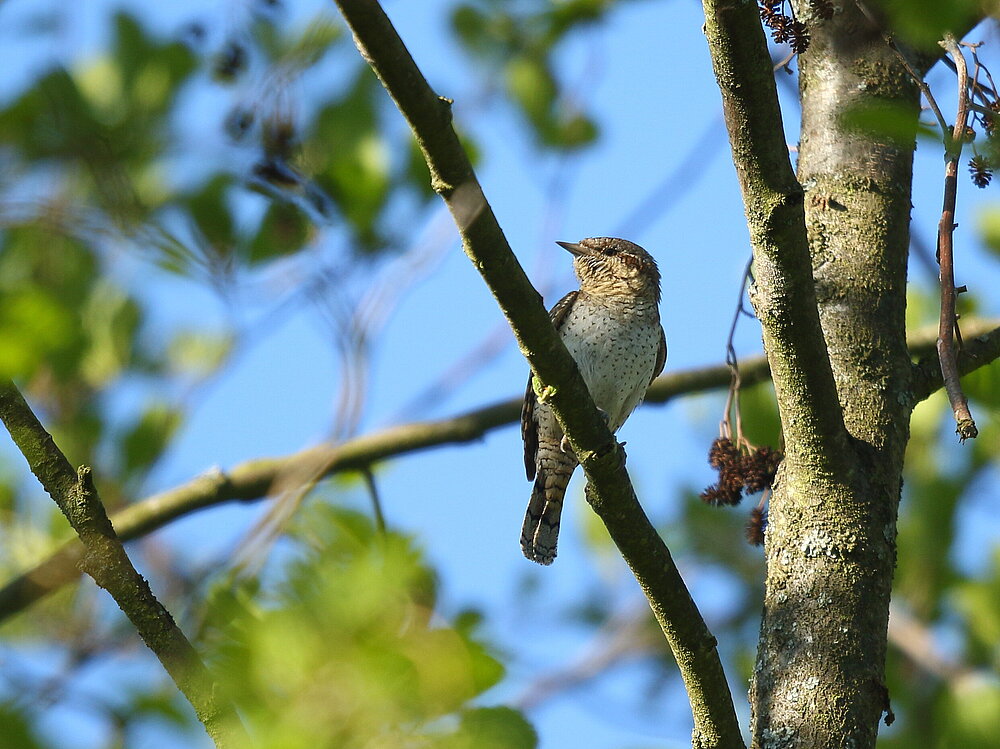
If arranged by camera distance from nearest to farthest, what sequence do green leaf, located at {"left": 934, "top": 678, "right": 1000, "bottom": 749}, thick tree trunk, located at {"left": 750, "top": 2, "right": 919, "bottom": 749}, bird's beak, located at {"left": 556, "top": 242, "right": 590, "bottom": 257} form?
thick tree trunk, located at {"left": 750, "top": 2, "right": 919, "bottom": 749}, green leaf, located at {"left": 934, "top": 678, "right": 1000, "bottom": 749}, bird's beak, located at {"left": 556, "top": 242, "right": 590, "bottom": 257}

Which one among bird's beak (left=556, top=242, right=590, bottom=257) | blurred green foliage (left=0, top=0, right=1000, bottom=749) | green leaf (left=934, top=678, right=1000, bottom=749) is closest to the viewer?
blurred green foliage (left=0, top=0, right=1000, bottom=749)

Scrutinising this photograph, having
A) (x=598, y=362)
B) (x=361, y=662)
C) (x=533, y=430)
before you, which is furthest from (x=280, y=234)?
(x=533, y=430)

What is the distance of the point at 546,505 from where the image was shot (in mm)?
5402

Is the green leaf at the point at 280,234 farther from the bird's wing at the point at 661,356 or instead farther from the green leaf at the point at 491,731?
the bird's wing at the point at 661,356

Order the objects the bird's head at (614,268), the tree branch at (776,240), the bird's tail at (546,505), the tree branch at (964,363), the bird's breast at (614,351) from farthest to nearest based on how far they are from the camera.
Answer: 1. the bird's head at (614,268)
2. the bird's tail at (546,505)
3. the bird's breast at (614,351)
4. the tree branch at (964,363)
5. the tree branch at (776,240)

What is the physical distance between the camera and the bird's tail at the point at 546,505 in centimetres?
530

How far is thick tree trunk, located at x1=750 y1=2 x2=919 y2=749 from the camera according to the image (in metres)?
2.66

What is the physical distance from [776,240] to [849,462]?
65 centimetres

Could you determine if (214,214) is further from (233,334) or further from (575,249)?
(575,249)

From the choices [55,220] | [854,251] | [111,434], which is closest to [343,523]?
[55,220]

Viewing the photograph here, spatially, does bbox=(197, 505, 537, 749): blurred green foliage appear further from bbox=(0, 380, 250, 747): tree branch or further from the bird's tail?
the bird's tail

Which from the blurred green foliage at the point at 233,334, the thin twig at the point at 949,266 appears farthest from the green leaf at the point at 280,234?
the thin twig at the point at 949,266

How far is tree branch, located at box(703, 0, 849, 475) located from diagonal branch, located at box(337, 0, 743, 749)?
1.56 ft

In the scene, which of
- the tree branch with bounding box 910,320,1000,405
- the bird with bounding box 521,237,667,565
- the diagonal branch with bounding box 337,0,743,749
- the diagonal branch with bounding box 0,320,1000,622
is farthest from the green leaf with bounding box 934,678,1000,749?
the diagonal branch with bounding box 337,0,743,749
